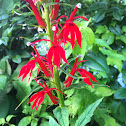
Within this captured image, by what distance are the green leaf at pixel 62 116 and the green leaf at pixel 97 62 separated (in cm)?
18

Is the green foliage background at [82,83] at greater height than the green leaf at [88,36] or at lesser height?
lesser

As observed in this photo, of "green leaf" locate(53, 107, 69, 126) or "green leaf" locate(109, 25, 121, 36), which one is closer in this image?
"green leaf" locate(53, 107, 69, 126)

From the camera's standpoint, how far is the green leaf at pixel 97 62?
1.64 feet

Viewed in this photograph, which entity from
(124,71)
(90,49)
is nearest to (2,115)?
(90,49)

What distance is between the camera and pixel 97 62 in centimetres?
51

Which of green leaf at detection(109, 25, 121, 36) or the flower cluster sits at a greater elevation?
the flower cluster

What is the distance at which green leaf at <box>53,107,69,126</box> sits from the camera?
41 cm

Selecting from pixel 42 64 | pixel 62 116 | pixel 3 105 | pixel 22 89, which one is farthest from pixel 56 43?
pixel 3 105

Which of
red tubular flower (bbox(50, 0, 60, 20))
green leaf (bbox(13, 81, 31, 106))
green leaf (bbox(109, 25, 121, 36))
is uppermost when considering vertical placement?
red tubular flower (bbox(50, 0, 60, 20))

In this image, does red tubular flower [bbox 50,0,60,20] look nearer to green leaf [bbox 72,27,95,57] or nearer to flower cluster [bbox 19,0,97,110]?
flower cluster [bbox 19,0,97,110]

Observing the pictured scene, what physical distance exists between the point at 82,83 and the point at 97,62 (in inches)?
3.6

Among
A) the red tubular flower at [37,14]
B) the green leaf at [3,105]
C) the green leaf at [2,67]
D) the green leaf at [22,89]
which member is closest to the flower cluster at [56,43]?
the red tubular flower at [37,14]

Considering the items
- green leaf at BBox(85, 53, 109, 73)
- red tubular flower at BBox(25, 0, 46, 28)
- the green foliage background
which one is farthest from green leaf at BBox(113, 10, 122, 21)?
red tubular flower at BBox(25, 0, 46, 28)

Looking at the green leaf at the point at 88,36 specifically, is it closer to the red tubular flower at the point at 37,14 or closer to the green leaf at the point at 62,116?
the red tubular flower at the point at 37,14
